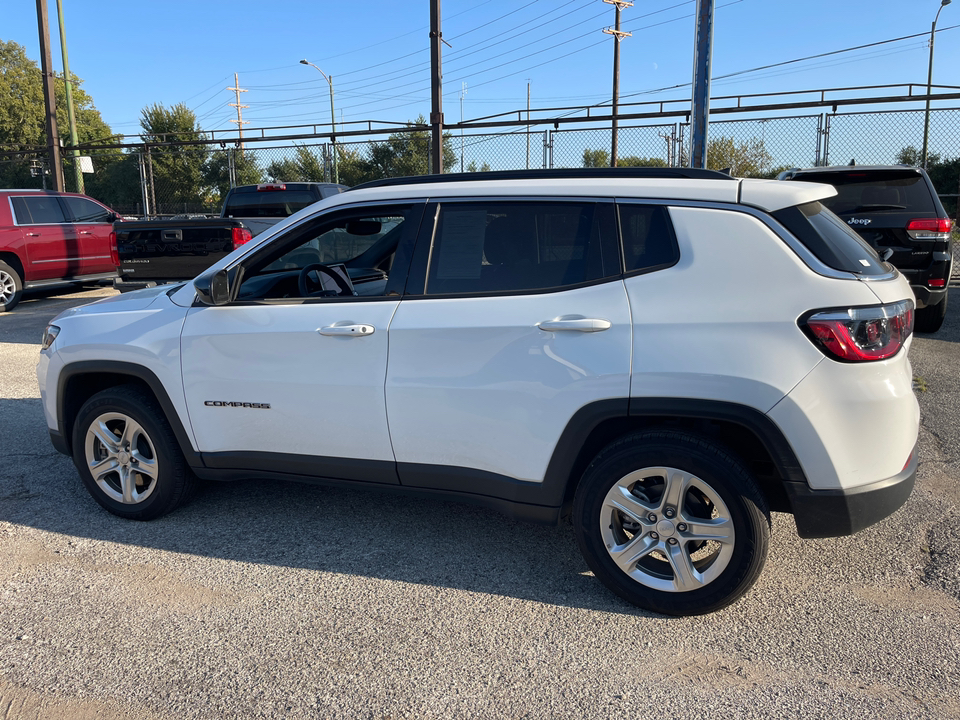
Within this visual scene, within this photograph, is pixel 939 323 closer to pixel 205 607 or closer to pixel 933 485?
pixel 933 485

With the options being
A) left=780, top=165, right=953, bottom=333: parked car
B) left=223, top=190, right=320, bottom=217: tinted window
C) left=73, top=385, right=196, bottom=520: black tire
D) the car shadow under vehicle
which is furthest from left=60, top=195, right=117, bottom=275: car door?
left=780, top=165, right=953, bottom=333: parked car

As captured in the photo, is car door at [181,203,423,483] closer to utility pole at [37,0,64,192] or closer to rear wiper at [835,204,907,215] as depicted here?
rear wiper at [835,204,907,215]

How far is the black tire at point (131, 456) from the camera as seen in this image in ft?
13.1

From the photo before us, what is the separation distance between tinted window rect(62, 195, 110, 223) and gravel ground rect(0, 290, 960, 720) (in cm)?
1062

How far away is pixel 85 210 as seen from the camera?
44.3ft

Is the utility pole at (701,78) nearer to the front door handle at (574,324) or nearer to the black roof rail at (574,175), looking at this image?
the black roof rail at (574,175)

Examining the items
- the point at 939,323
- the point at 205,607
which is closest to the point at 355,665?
the point at 205,607

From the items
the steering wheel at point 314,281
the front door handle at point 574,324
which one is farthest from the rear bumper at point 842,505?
the steering wheel at point 314,281

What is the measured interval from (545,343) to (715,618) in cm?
134

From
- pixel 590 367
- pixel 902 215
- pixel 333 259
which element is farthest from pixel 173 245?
pixel 902 215

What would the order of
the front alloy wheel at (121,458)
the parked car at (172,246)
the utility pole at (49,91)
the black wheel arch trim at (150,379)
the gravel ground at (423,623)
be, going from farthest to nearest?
the utility pole at (49,91) → the parked car at (172,246) → the front alloy wheel at (121,458) → the black wheel arch trim at (150,379) → the gravel ground at (423,623)

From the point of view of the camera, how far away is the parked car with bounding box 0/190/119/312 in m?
12.3

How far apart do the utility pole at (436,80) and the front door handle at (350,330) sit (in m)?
11.9

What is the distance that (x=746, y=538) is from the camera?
2.95 metres
